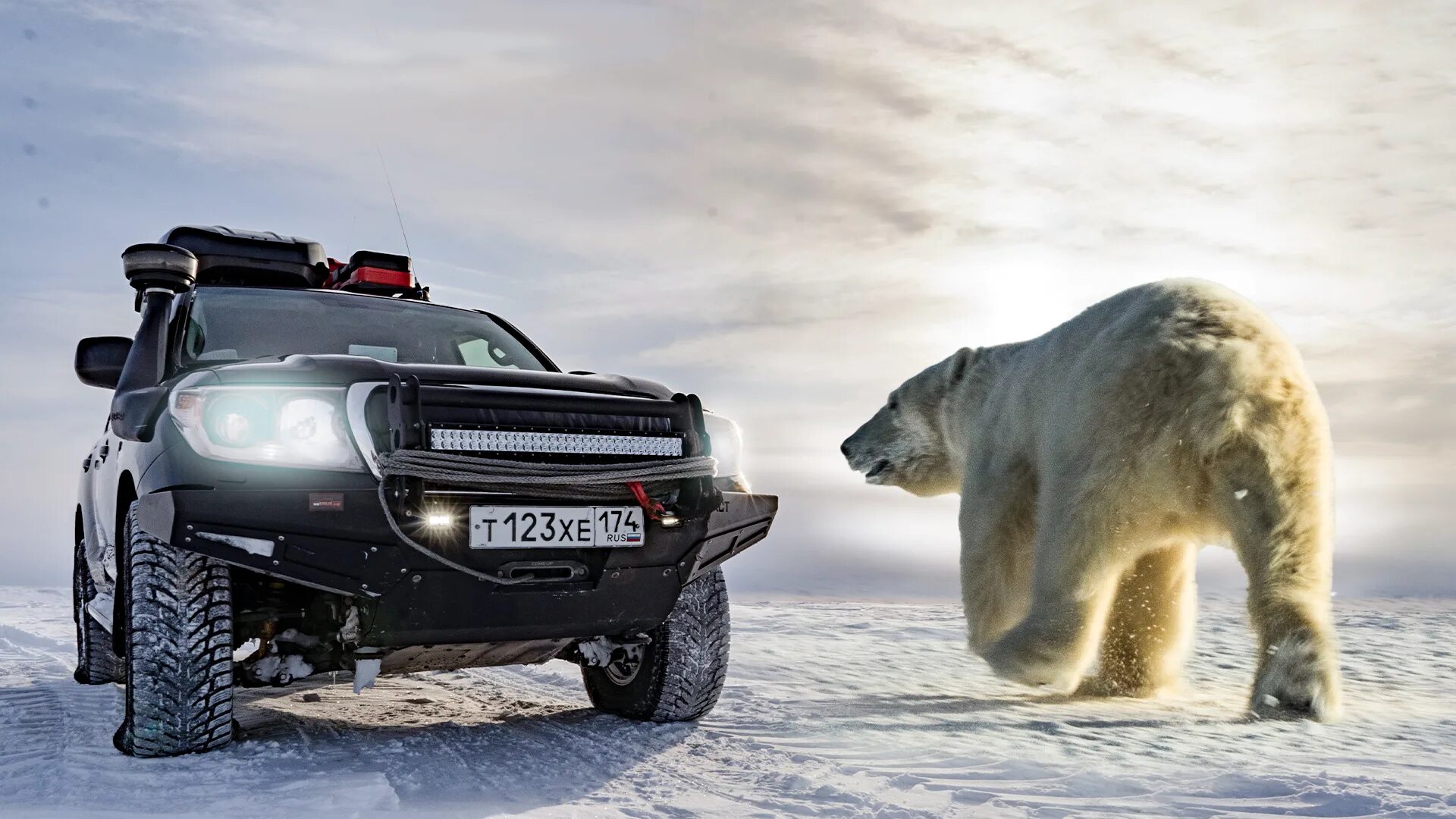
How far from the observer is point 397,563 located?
12.0 ft

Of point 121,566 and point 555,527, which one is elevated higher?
point 555,527

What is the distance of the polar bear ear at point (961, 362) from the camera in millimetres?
8133

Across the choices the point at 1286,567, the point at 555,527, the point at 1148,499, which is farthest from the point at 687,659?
the point at 1286,567

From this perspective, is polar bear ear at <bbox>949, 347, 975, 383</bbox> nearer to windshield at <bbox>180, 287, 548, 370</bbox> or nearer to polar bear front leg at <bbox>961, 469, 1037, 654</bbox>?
polar bear front leg at <bbox>961, 469, 1037, 654</bbox>

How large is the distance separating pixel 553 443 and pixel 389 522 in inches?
24.1

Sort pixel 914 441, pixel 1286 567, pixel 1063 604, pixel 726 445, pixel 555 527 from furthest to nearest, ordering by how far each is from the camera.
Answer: pixel 914 441 < pixel 1063 604 < pixel 1286 567 < pixel 726 445 < pixel 555 527

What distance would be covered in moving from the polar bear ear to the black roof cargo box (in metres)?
4.68

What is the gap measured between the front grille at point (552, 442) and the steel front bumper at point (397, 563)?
0.90ft

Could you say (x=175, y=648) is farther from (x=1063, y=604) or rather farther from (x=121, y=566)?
(x=1063, y=604)

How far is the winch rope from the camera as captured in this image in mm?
3627

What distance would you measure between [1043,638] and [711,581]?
1843 millimetres

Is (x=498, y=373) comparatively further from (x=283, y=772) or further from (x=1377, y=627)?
(x=1377, y=627)

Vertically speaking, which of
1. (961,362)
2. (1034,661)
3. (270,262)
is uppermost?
(270,262)

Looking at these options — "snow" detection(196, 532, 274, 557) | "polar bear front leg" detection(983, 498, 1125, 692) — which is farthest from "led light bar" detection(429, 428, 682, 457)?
"polar bear front leg" detection(983, 498, 1125, 692)
